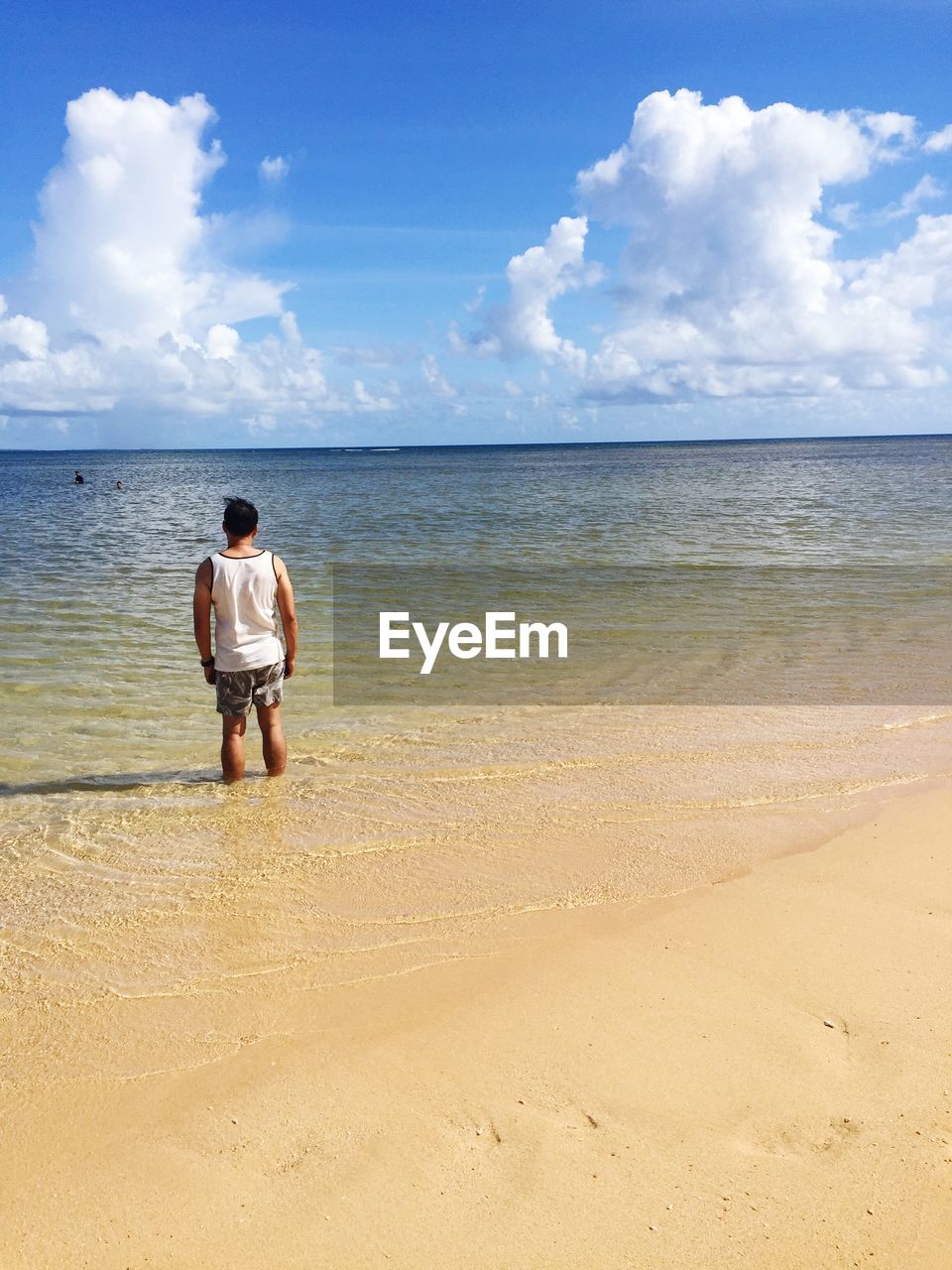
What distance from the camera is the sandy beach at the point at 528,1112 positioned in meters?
2.73

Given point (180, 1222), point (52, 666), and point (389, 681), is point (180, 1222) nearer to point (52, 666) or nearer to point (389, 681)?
point (389, 681)

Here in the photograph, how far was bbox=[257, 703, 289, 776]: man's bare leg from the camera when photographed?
6934mm

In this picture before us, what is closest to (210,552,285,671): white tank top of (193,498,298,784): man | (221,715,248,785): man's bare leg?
(193,498,298,784): man

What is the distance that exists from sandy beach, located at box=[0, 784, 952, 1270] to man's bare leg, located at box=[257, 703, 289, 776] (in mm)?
3068

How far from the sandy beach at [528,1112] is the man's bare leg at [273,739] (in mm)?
3068

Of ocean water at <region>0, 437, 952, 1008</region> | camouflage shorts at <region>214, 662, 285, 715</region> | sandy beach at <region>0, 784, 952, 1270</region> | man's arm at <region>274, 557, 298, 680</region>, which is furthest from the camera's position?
camouflage shorts at <region>214, 662, 285, 715</region>

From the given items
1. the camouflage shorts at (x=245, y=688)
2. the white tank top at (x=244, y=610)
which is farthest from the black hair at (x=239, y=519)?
the camouflage shorts at (x=245, y=688)

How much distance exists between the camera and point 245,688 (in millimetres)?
6727

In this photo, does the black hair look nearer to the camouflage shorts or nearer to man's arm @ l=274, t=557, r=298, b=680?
man's arm @ l=274, t=557, r=298, b=680

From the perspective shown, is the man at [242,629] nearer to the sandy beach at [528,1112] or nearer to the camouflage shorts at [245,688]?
the camouflage shorts at [245,688]

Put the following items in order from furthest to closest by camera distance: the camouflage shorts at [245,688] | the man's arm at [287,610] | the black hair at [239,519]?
the camouflage shorts at [245,688]
the man's arm at [287,610]
the black hair at [239,519]

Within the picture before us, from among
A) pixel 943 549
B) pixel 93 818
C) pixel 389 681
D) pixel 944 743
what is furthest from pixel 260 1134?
pixel 943 549

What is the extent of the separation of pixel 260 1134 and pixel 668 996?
173 cm

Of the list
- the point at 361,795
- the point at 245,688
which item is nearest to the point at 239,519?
the point at 245,688
